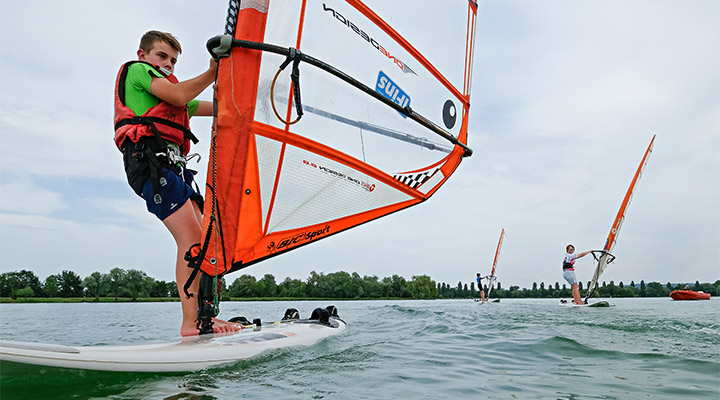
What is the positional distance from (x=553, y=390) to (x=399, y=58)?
265 centimetres

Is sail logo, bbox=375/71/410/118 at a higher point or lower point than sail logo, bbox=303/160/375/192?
higher

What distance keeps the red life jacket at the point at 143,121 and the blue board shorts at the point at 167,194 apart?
0.25 m

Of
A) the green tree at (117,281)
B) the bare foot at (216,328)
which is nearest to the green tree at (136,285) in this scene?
the green tree at (117,281)

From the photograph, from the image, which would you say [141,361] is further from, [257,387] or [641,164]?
[641,164]

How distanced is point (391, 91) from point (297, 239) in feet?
4.61

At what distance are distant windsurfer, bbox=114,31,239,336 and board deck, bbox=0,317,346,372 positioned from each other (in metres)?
0.38

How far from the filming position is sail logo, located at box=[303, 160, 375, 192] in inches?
118

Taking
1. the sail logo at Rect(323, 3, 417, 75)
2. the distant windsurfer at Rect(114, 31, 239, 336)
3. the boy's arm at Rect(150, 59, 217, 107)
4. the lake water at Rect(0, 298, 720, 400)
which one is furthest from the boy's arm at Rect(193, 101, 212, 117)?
the lake water at Rect(0, 298, 720, 400)

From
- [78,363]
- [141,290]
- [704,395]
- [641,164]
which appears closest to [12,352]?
[78,363]

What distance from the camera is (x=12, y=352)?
6.01 ft

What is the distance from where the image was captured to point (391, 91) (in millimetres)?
3371

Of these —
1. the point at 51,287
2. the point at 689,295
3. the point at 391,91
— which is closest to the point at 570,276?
the point at 391,91

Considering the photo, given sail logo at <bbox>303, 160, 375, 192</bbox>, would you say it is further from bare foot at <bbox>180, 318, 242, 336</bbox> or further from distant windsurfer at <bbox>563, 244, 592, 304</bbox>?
distant windsurfer at <bbox>563, 244, 592, 304</bbox>

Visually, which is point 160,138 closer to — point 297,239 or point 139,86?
point 139,86
